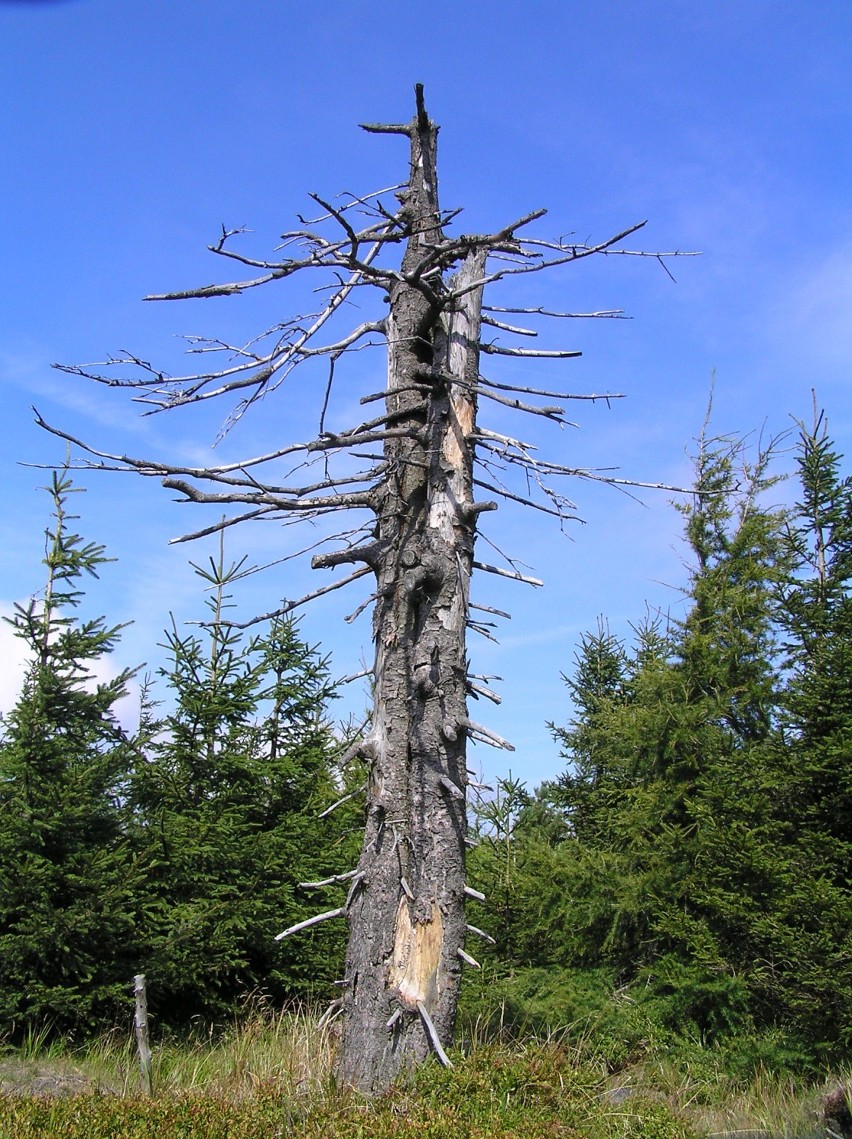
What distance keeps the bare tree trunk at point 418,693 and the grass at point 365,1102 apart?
1.34 feet

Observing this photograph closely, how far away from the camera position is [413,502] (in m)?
6.55

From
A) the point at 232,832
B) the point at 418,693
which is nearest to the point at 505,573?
the point at 418,693

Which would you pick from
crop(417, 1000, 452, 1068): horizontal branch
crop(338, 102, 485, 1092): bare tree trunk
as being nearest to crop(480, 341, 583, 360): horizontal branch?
crop(338, 102, 485, 1092): bare tree trunk

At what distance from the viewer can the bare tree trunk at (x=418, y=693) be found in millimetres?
5559

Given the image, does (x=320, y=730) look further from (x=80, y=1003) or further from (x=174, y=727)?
(x=80, y=1003)

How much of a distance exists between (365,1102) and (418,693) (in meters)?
2.34

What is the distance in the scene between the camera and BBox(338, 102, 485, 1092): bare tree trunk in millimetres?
5559

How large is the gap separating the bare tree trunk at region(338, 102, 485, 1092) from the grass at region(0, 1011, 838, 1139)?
0.41 meters

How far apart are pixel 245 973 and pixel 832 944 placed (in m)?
6.07

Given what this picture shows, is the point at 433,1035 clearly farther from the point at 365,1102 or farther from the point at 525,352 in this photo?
the point at 525,352

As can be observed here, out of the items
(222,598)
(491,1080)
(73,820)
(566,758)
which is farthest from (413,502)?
(566,758)

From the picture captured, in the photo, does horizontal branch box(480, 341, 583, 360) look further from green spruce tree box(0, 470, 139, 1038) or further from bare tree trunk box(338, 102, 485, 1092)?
green spruce tree box(0, 470, 139, 1038)

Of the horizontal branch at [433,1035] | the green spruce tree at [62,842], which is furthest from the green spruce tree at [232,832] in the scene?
the horizontal branch at [433,1035]

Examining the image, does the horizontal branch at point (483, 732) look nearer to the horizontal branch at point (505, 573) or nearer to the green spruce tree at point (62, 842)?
the horizontal branch at point (505, 573)
